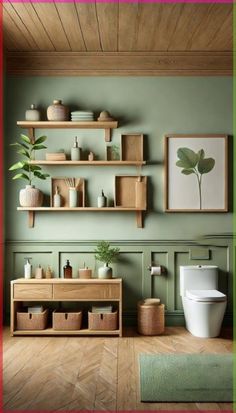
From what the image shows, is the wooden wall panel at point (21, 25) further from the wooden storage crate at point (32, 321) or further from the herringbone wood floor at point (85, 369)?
the herringbone wood floor at point (85, 369)

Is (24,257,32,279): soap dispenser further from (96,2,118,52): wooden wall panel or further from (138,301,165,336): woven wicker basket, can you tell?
(96,2,118,52): wooden wall panel

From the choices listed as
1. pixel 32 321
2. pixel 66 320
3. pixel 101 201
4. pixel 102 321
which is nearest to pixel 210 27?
pixel 101 201

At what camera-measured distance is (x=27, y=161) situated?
4.81 m

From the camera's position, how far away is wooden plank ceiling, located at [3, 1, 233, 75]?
12.9 ft

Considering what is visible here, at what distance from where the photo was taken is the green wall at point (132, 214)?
195 inches

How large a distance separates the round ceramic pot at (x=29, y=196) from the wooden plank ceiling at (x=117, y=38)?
1226 millimetres

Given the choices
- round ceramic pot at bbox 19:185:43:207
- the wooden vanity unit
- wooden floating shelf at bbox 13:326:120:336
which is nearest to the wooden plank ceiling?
round ceramic pot at bbox 19:185:43:207

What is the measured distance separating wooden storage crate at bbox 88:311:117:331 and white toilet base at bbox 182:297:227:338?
73 cm

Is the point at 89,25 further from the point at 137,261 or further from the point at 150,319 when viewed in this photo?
the point at 150,319

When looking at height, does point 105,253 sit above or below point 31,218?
below

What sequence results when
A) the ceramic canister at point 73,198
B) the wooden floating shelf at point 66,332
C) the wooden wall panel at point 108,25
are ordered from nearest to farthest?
the wooden wall panel at point 108,25
the wooden floating shelf at point 66,332
the ceramic canister at point 73,198

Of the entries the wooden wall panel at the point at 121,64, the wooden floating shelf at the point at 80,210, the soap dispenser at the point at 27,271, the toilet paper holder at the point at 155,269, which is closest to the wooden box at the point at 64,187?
the wooden floating shelf at the point at 80,210

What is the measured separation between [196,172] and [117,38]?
153 cm

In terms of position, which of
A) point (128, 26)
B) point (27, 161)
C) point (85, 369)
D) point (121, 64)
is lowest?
point (85, 369)
